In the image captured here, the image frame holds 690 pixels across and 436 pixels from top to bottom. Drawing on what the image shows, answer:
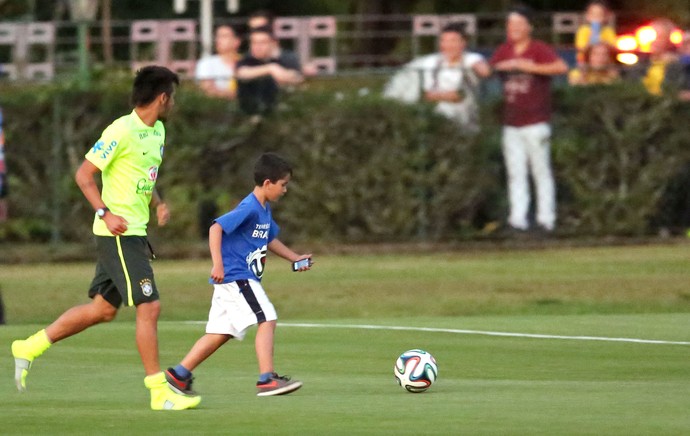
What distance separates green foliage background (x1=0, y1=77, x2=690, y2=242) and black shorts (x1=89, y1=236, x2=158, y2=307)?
11.8 m

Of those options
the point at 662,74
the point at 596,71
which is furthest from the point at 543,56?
the point at 662,74

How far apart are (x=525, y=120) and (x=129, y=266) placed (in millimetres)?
12285

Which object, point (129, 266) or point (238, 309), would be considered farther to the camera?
point (238, 309)

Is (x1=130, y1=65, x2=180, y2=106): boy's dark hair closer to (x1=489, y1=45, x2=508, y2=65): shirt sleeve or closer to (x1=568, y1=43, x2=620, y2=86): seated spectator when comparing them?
(x1=489, y1=45, x2=508, y2=65): shirt sleeve

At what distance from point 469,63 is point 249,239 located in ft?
38.4

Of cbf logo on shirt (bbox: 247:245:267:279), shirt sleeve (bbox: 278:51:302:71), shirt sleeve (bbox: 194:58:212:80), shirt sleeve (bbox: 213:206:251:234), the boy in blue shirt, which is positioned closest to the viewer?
the boy in blue shirt

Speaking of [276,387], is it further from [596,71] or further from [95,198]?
[596,71]

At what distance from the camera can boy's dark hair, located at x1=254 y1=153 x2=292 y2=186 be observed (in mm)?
10117

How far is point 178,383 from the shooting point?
9570 mm

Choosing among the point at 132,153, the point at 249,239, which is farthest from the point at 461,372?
the point at 132,153

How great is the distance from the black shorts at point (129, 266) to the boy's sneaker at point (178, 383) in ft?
1.39

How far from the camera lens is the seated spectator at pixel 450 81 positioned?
21.5 m

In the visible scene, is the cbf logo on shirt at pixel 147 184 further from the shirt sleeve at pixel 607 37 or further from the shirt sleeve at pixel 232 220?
the shirt sleeve at pixel 607 37

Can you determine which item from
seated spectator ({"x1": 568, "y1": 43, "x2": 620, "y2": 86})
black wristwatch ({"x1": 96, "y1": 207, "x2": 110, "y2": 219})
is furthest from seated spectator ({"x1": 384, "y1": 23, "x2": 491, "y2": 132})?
black wristwatch ({"x1": 96, "y1": 207, "x2": 110, "y2": 219})
